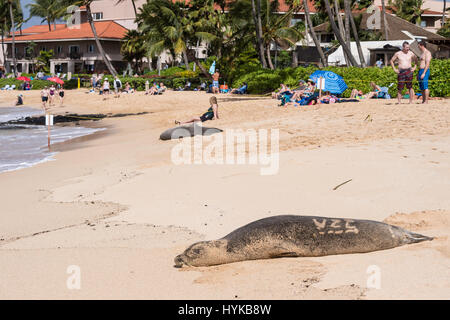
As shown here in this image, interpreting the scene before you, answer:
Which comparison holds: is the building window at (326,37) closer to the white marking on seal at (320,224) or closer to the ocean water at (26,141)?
the ocean water at (26,141)

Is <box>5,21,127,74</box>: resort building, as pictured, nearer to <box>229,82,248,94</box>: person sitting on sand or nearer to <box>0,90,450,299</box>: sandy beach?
<box>229,82,248,94</box>: person sitting on sand

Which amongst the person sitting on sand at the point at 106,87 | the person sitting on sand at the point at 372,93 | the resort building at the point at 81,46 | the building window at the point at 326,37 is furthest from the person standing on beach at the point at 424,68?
the resort building at the point at 81,46

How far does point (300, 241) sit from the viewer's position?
479cm

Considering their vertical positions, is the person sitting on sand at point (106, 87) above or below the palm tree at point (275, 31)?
below

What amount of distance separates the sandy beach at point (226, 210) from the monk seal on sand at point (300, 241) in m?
0.10

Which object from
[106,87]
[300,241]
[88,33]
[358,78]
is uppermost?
[88,33]

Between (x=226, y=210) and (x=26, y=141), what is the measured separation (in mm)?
13088

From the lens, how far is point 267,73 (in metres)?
28.5

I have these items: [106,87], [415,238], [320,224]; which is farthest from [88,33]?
[415,238]

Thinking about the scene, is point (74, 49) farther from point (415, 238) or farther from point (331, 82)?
point (415, 238)

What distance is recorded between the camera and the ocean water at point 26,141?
1340cm

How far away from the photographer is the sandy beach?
424 cm
